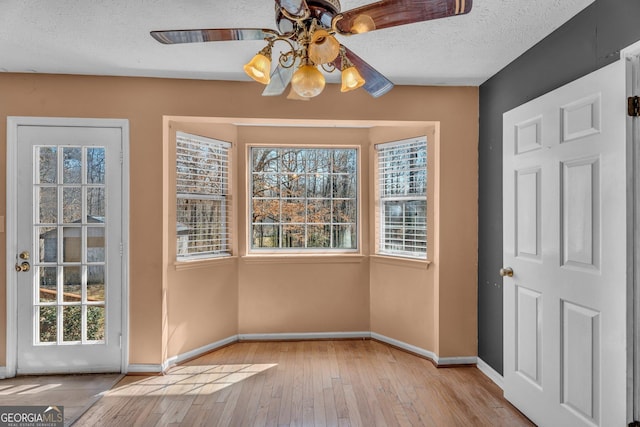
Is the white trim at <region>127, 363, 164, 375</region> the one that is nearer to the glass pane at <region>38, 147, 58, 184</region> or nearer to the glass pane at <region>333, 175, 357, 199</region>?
the glass pane at <region>38, 147, 58, 184</region>

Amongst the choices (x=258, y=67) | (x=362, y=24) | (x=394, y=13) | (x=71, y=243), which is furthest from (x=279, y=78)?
(x=71, y=243)

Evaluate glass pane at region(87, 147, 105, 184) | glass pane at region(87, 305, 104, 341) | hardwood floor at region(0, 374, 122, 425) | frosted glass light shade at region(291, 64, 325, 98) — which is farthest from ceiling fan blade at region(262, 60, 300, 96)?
hardwood floor at region(0, 374, 122, 425)

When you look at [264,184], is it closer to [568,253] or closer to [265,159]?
[265,159]

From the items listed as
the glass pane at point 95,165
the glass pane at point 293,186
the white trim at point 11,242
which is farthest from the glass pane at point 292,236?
the white trim at point 11,242

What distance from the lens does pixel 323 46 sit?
126 cm

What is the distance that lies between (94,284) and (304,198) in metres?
2.08

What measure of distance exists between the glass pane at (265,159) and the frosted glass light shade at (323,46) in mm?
2404

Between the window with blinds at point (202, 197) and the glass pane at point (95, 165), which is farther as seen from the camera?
the window with blinds at point (202, 197)

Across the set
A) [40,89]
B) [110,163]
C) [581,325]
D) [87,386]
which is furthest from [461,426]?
[40,89]

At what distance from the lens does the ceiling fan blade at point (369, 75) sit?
1.60m

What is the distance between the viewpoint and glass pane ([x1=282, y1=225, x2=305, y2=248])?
3.70m

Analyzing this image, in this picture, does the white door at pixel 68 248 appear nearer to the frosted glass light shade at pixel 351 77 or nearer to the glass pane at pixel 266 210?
the glass pane at pixel 266 210

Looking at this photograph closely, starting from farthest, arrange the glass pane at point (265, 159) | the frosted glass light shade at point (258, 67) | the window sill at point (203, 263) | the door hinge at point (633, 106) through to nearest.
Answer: the glass pane at point (265, 159), the window sill at point (203, 263), the door hinge at point (633, 106), the frosted glass light shade at point (258, 67)

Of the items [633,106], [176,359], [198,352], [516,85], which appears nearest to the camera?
[633,106]
